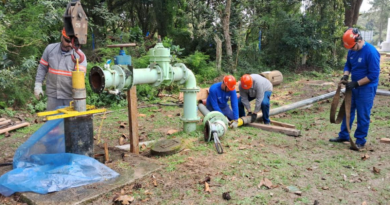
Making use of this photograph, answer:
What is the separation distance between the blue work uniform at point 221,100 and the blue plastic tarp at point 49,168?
2922mm

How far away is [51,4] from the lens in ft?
25.4

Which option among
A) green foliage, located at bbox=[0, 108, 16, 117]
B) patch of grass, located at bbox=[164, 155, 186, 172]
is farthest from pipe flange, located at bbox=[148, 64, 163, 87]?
green foliage, located at bbox=[0, 108, 16, 117]

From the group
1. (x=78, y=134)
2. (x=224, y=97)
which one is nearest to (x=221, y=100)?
(x=224, y=97)

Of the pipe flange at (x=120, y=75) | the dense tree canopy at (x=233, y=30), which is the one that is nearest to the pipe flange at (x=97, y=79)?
the pipe flange at (x=120, y=75)

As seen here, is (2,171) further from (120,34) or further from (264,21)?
(264,21)

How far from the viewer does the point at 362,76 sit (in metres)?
5.09

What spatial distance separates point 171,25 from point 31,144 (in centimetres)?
1108

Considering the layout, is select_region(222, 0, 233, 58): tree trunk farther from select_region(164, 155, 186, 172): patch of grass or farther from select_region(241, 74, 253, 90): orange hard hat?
select_region(164, 155, 186, 172): patch of grass

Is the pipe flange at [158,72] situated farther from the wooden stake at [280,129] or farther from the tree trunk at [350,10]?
the tree trunk at [350,10]

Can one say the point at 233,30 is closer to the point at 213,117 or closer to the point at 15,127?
the point at 213,117

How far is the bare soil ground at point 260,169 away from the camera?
343 centimetres

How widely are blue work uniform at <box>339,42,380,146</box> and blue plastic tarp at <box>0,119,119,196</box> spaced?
3.86 metres

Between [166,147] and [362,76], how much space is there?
3.27 meters

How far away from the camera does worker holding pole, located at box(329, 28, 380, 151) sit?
4941mm
